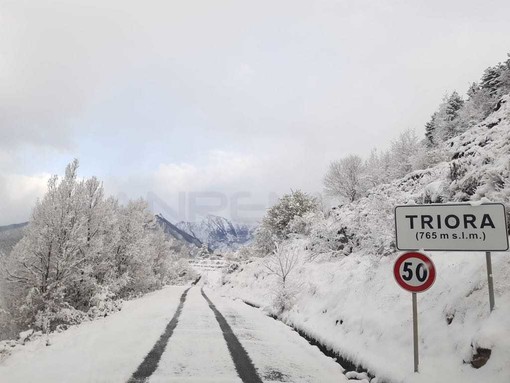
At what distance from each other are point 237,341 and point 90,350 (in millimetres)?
3797

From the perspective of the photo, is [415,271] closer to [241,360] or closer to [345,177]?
[241,360]

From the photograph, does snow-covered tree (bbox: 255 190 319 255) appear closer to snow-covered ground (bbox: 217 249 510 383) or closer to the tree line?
the tree line

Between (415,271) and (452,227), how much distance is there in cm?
103

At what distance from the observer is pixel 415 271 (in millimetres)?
6121

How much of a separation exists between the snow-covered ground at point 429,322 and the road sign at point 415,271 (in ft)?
3.26

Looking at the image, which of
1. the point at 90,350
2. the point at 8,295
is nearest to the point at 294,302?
the point at 90,350

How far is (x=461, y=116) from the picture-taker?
43.8 meters

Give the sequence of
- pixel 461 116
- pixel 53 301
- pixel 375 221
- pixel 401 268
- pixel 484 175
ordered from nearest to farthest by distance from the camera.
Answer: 1. pixel 401 268
2. pixel 484 175
3. pixel 375 221
4. pixel 53 301
5. pixel 461 116

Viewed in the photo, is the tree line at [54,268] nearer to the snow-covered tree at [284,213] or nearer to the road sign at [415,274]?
the road sign at [415,274]

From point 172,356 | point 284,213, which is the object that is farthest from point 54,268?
point 284,213

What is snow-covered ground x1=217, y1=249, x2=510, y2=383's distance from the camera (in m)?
5.34

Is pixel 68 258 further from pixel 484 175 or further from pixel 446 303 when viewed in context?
pixel 484 175

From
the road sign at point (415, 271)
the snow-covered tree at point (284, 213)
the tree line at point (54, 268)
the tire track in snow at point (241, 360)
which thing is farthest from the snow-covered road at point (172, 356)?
the snow-covered tree at point (284, 213)

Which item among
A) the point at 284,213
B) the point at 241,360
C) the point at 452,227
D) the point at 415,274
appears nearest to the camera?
the point at 415,274
